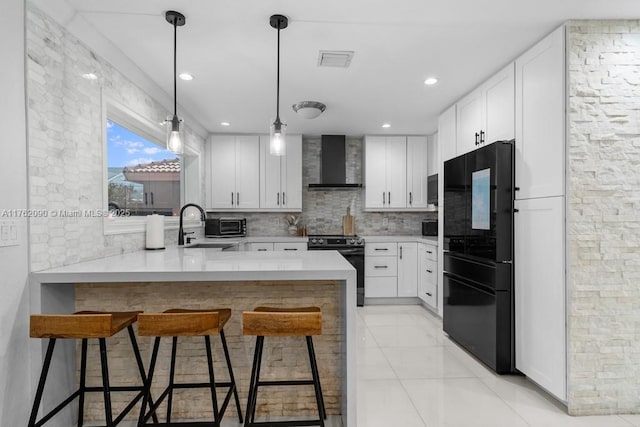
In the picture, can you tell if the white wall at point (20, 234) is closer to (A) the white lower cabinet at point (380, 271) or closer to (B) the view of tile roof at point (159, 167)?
(B) the view of tile roof at point (159, 167)

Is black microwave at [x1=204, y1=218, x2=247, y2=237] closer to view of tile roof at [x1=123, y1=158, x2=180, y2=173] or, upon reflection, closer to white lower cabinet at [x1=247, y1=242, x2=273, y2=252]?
white lower cabinet at [x1=247, y1=242, x2=273, y2=252]

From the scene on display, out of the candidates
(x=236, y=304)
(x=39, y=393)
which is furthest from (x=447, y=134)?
(x=39, y=393)

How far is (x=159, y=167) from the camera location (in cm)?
390

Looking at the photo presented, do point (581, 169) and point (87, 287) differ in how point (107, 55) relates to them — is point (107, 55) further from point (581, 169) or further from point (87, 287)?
point (581, 169)

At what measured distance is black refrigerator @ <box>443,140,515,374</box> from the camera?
8.95 ft

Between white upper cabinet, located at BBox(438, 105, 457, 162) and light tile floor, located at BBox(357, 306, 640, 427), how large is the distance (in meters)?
1.92

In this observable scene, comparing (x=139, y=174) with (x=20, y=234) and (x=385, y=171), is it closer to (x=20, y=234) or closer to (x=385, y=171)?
(x=20, y=234)

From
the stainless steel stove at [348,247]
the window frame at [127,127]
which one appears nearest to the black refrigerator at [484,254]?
the stainless steel stove at [348,247]

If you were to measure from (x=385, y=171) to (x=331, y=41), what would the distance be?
2980 mm

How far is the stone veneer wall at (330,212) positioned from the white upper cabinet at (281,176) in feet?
1.05

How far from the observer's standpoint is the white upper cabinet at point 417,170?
5281 millimetres

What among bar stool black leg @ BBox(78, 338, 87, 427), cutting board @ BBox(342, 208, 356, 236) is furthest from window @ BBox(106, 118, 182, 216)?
cutting board @ BBox(342, 208, 356, 236)

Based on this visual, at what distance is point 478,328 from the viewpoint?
3.02 metres

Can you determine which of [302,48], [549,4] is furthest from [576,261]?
[302,48]
